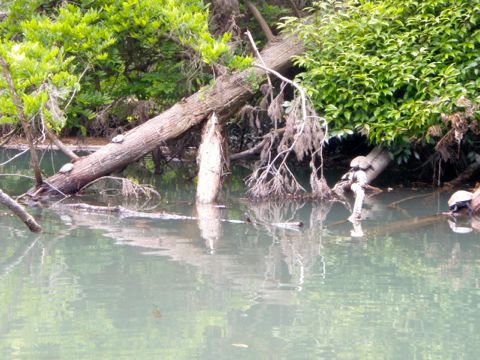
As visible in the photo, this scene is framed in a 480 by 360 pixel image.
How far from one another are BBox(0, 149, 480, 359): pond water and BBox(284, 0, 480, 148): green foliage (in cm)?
232

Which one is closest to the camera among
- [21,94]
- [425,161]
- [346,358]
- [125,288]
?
[346,358]

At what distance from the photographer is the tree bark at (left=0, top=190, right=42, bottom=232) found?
6.92 metres

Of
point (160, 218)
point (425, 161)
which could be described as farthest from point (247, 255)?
point (425, 161)

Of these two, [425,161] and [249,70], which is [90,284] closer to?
[249,70]

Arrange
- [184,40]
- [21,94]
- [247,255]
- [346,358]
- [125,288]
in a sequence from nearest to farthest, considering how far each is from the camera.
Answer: [346,358]
[125,288]
[247,255]
[21,94]
[184,40]

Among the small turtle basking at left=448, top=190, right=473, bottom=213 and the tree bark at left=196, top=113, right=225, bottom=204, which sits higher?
the tree bark at left=196, top=113, right=225, bottom=204

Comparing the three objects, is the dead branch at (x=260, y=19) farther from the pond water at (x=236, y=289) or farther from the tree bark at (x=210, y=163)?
the pond water at (x=236, y=289)

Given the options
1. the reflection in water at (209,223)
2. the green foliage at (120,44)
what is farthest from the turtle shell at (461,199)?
the green foliage at (120,44)

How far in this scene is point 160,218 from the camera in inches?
348

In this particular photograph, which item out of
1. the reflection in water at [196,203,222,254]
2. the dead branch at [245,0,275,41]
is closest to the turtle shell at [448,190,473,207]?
the reflection in water at [196,203,222,254]

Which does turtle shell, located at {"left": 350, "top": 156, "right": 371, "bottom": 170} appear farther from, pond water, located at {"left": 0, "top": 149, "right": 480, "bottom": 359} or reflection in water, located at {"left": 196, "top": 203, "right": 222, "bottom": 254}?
reflection in water, located at {"left": 196, "top": 203, "right": 222, "bottom": 254}

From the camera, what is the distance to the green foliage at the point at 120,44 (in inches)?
428

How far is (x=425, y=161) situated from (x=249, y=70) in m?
3.40

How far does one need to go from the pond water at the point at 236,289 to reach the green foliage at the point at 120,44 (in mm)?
3166
